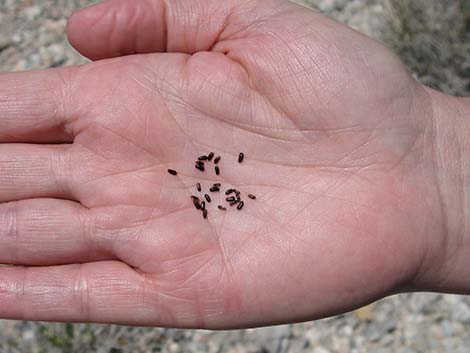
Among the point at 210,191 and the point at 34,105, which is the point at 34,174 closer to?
the point at 34,105

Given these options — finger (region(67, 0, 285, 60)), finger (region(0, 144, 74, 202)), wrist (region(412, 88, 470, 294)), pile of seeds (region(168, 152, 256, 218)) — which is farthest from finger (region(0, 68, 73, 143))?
wrist (region(412, 88, 470, 294))

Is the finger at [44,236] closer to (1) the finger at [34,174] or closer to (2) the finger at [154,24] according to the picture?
(1) the finger at [34,174]

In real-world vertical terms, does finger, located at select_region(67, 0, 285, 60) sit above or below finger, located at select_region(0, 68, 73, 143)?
above

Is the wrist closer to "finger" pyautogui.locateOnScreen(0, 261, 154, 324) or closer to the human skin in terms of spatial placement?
the human skin

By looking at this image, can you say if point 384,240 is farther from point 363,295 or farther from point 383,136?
point 383,136

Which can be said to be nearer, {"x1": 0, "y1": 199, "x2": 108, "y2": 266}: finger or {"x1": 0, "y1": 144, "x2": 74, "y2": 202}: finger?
{"x1": 0, "y1": 199, "x2": 108, "y2": 266}: finger

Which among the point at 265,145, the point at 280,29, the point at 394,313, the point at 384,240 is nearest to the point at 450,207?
the point at 384,240
